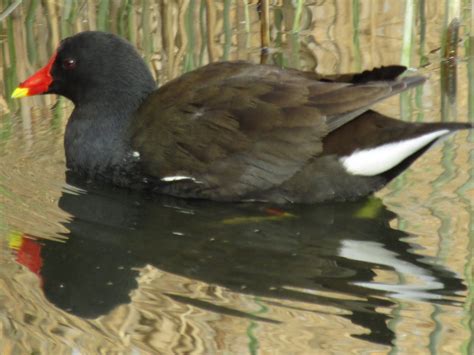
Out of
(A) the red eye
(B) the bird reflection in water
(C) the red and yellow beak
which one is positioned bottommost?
(B) the bird reflection in water

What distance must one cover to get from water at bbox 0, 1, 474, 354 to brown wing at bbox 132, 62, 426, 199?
172mm

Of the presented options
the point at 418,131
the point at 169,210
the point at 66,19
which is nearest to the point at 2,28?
the point at 66,19

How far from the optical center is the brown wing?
534cm

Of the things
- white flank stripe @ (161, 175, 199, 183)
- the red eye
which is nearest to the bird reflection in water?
white flank stripe @ (161, 175, 199, 183)

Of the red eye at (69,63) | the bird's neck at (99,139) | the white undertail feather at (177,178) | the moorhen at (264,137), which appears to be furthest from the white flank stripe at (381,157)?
the red eye at (69,63)

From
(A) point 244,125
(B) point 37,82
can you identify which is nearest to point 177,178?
(A) point 244,125

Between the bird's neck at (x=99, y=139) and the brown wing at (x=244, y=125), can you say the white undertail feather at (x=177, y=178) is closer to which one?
the brown wing at (x=244, y=125)

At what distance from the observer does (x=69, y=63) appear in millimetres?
6082

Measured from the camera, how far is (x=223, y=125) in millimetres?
5445

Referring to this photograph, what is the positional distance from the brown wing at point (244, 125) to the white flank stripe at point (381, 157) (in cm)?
16

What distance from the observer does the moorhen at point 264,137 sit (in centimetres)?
532

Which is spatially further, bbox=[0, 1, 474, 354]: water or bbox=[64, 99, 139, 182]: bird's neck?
bbox=[64, 99, 139, 182]: bird's neck

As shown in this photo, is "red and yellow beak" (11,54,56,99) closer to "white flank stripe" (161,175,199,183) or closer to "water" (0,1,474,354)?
"water" (0,1,474,354)

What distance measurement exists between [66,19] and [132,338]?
13.4ft
